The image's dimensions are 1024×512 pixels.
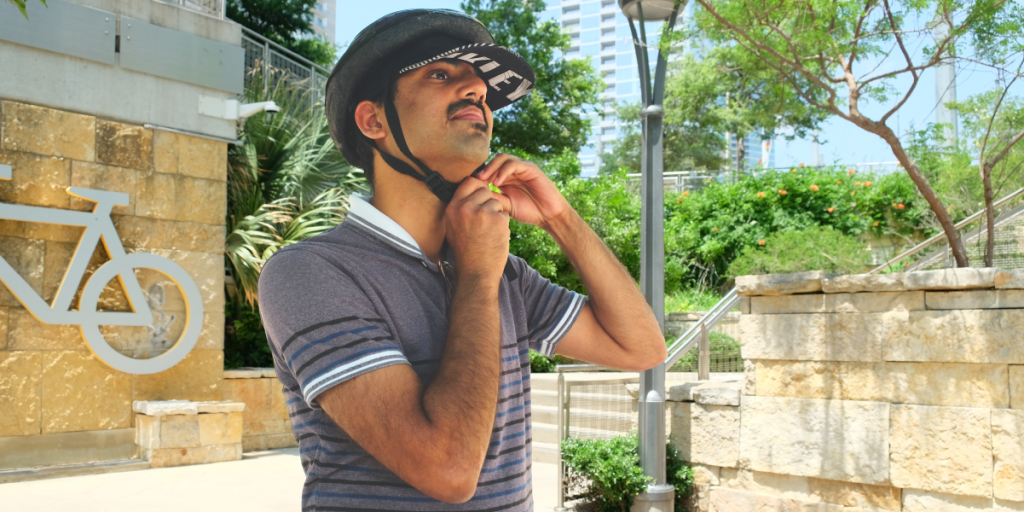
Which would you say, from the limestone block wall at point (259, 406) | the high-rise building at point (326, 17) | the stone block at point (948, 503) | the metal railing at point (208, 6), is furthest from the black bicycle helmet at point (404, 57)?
the high-rise building at point (326, 17)

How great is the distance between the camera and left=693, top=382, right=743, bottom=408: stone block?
5777 mm

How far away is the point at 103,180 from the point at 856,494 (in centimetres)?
725

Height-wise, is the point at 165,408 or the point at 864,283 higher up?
the point at 864,283

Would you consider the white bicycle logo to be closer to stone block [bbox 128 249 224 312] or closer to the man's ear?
stone block [bbox 128 249 224 312]

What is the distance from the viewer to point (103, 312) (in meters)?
7.12

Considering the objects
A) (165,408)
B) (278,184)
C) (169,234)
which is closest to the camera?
(165,408)

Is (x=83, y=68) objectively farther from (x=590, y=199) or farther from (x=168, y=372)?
(x=590, y=199)

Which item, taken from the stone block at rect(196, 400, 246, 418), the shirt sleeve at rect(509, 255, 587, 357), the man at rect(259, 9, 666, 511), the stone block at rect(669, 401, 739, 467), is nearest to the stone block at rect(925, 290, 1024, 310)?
the stone block at rect(669, 401, 739, 467)

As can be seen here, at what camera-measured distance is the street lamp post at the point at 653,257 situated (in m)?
5.47

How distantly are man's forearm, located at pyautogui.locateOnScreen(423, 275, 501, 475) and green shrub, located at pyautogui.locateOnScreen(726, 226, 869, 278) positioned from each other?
8848mm

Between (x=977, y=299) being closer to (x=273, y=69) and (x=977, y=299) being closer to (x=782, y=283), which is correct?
(x=782, y=283)

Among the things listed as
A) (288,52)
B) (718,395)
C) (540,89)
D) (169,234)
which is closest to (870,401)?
(718,395)

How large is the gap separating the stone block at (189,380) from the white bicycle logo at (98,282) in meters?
0.15

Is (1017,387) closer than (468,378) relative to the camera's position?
No
